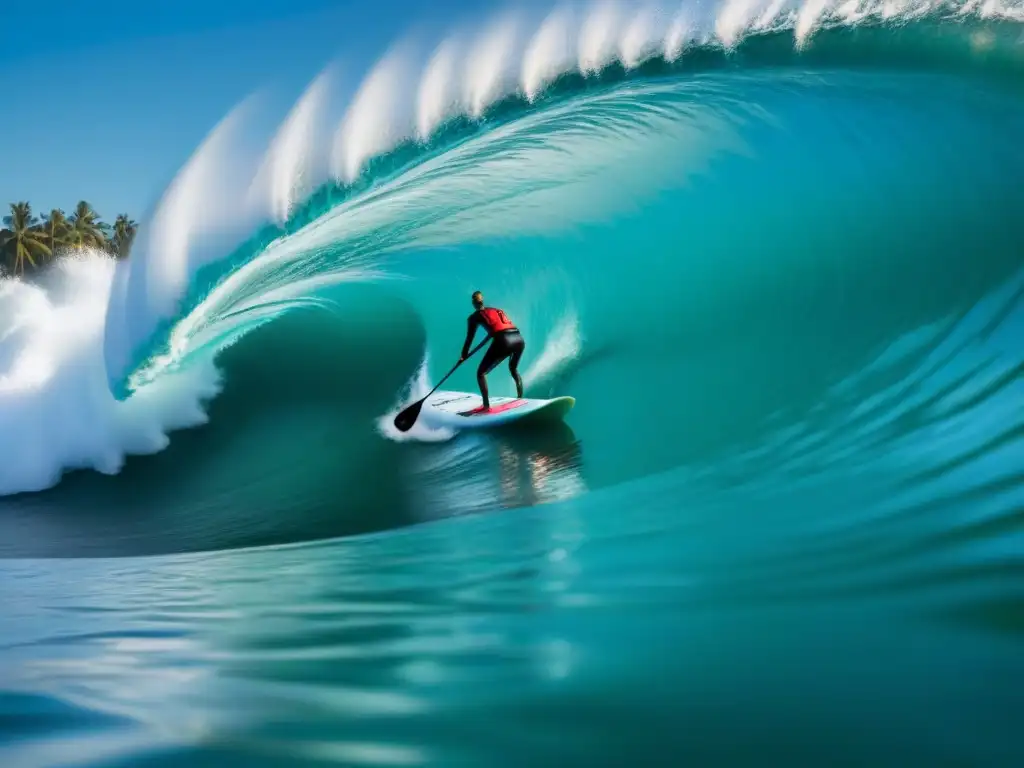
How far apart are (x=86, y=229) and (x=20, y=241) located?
22.1ft

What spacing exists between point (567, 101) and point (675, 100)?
106 centimetres

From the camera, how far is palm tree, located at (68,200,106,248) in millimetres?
48000

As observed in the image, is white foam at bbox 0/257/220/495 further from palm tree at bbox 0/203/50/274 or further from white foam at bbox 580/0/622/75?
palm tree at bbox 0/203/50/274

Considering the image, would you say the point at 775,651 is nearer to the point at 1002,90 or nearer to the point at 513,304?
the point at 1002,90

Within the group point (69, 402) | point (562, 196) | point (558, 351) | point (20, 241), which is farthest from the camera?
point (20, 241)

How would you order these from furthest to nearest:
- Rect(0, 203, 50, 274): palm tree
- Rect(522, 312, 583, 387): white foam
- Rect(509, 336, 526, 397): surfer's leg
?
Rect(0, 203, 50, 274): palm tree
Rect(522, 312, 583, 387): white foam
Rect(509, 336, 526, 397): surfer's leg

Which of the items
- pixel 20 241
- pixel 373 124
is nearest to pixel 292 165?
pixel 373 124

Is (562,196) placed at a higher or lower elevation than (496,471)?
higher

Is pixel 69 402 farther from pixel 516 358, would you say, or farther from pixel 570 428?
pixel 570 428

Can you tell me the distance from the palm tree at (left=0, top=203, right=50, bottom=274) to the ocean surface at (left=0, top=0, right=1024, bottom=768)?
3921 centimetres

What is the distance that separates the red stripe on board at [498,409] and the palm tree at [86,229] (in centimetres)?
4832

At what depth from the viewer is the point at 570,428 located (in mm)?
5902

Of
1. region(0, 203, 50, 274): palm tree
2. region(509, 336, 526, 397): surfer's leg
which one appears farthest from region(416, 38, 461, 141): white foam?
region(0, 203, 50, 274): palm tree

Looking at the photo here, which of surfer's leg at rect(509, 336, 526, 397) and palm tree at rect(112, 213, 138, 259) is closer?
surfer's leg at rect(509, 336, 526, 397)
